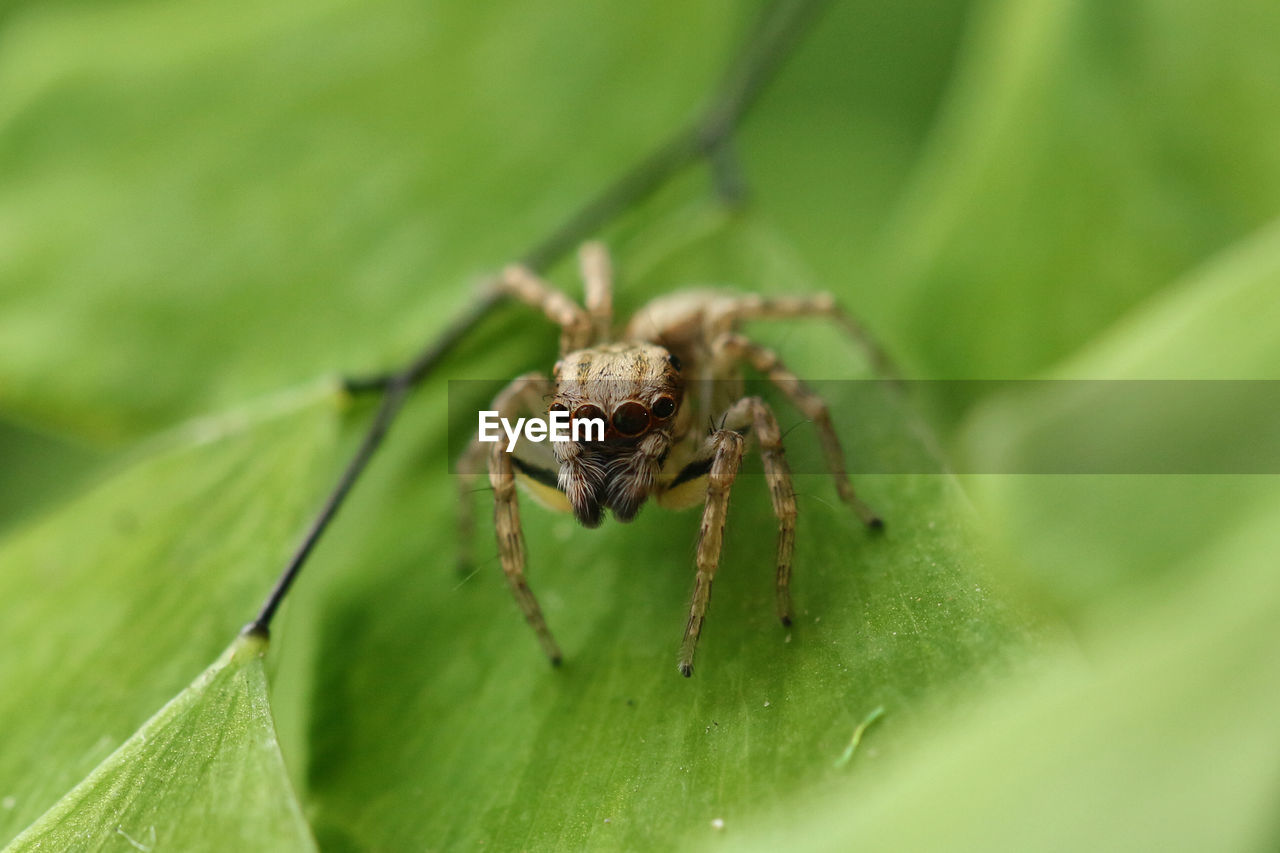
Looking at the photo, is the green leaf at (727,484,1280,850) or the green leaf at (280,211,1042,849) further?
the green leaf at (280,211,1042,849)

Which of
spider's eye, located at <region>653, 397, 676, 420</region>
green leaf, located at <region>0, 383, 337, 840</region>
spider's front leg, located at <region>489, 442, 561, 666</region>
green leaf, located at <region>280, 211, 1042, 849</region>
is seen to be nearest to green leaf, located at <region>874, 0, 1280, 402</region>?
green leaf, located at <region>280, 211, 1042, 849</region>

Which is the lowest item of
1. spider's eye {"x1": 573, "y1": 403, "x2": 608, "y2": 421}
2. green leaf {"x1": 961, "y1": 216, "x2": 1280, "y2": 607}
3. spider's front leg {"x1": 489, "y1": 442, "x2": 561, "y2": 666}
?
green leaf {"x1": 961, "y1": 216, "x2": 1280, "y2": 607}

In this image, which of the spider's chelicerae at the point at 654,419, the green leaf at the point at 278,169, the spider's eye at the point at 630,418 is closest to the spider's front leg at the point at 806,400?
the spider's chelicerae at the point at 654,419

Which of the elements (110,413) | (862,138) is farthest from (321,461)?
(862,138)

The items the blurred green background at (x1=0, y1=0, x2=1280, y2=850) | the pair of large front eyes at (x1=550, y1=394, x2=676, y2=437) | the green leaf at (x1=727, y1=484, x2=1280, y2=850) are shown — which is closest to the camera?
the green leaf at (x1=727, y1=484, x2=1280, y2=850)

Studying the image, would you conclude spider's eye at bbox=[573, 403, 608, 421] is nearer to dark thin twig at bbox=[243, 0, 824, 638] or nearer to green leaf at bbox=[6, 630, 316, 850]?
dark thin twig at bbox=[243, 0, 824, 638]

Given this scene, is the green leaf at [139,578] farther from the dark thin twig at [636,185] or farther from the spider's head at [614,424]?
the spider's head at [614,424]

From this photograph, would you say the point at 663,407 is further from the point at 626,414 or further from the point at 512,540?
the point at 512,540

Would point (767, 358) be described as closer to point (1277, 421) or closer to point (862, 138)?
point (1277, 421)
